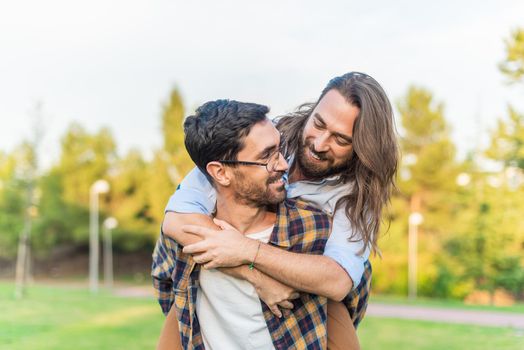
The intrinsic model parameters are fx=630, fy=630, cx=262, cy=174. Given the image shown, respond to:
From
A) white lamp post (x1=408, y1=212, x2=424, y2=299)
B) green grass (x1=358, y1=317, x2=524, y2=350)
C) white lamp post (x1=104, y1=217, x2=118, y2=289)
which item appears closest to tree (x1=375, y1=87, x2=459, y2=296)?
white lamp post (x1=408, y1=212, x2=424, y2=299)

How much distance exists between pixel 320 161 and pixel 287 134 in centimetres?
24

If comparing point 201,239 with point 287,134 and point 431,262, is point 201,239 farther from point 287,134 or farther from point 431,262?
point 431,262

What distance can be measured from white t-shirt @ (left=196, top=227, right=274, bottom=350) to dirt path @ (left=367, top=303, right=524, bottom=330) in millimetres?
8841

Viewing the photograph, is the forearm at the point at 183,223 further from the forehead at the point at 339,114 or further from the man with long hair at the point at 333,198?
the forehead at the point at 339,114

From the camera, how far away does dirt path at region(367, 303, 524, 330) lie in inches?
406

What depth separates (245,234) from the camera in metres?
1.85

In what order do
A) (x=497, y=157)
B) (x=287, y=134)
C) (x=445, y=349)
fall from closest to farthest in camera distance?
(x=287, y=134)
(x=445, y=349)
(x=497, y=157)

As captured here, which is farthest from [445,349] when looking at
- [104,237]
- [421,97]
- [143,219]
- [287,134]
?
[104,237]

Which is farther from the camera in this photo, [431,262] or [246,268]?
[431,262]

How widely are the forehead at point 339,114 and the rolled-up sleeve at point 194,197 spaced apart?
20.5 inches

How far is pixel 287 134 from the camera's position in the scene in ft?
7.76

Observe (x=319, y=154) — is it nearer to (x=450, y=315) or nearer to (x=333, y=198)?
(x=333, y=198)

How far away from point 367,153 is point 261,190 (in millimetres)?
487

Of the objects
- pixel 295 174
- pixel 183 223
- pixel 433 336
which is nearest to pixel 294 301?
pixel 183 223
